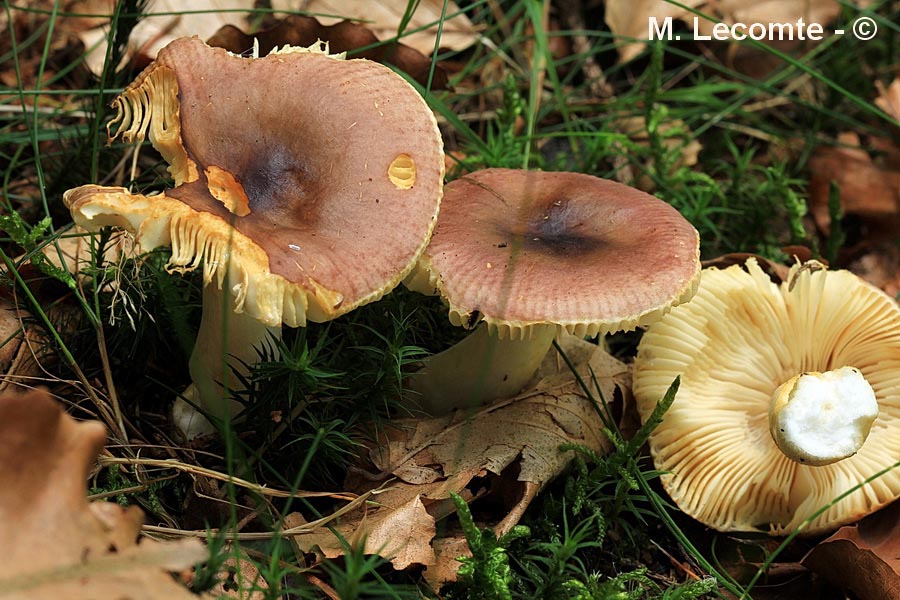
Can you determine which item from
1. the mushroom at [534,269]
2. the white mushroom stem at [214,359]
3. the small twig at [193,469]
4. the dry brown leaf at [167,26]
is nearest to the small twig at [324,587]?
the small twig at [193,469]

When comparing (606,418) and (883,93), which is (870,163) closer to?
(883,93)

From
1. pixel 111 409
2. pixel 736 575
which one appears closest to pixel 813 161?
pixel 736 575

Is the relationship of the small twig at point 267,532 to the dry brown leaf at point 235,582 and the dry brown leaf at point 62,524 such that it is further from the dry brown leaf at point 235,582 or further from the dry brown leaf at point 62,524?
the dry brown leaf at point 62,524

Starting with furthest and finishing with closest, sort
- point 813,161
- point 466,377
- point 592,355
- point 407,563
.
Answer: point 813,161
point 592,355
point 466,377
point 407,563

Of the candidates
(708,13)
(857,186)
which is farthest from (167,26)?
(857,186)

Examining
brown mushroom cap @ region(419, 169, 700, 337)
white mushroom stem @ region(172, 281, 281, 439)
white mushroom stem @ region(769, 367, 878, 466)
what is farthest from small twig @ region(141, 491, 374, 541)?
white mushroom stem @ region(769, 367, 878, 466)

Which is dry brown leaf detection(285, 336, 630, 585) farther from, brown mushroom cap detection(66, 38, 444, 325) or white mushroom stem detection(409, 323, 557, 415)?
brown mushroom cap detection(66, 38, 444, 325)

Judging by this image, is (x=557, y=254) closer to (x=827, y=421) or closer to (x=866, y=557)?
(x=827, y=421)
